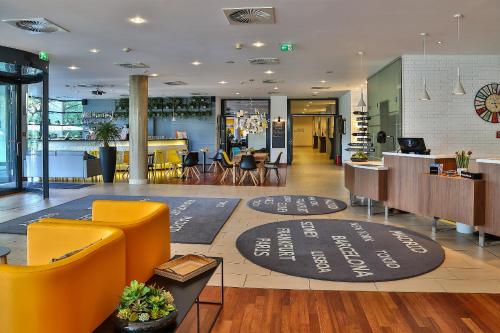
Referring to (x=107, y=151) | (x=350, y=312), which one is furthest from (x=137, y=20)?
(x=107, y=151)

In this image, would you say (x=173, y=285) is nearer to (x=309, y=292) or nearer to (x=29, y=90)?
(x=309, y=292)

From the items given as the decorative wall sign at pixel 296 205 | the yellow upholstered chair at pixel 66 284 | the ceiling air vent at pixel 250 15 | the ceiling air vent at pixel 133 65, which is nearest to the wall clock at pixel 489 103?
the decorative wall sign at pixel 296 205

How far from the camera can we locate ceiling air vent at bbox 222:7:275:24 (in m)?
5.87

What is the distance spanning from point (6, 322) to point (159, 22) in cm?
563

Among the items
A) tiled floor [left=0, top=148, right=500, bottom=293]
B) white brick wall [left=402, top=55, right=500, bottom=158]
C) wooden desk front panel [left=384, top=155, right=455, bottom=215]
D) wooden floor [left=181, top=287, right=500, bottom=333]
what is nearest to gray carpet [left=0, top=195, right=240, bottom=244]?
tiled floor [left=0, top=148, right=500, bottom=293]

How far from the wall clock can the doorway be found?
8886 millimetres

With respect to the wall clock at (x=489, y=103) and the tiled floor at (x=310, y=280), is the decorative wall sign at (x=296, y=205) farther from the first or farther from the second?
the wall clock at (x=489, y=103)

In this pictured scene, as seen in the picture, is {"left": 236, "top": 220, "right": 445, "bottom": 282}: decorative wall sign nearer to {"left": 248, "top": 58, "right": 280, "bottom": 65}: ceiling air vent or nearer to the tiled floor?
the tiled floor

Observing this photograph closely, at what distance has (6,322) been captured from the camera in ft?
5.96

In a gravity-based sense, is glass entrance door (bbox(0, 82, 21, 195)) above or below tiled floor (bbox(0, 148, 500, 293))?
above

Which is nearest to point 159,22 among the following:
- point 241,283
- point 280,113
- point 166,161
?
Answer: point 241,283

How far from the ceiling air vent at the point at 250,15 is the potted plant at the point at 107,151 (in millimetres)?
6879

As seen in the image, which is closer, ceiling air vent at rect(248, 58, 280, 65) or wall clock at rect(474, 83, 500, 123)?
wall clock at rect(474, 83, 500, 123)

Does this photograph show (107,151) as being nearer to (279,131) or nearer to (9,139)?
(9,139)
